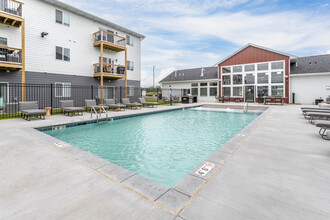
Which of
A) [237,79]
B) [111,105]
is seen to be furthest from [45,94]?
[237,79]

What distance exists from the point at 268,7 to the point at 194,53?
806 inches

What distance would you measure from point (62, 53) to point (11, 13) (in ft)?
12.4

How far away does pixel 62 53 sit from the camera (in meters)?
13.8

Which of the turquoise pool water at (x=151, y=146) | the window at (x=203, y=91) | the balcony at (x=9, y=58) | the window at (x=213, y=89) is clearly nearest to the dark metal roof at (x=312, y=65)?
the window at (x=213, y=89)

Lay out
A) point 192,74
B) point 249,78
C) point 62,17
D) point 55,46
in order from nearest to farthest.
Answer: point 55,46 < point 62,17 < point 249,78 < point 192,74

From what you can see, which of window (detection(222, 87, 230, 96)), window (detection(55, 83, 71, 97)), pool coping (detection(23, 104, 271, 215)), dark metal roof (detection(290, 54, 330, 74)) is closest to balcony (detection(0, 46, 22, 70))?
window (detection(55, 83, 71, 97))

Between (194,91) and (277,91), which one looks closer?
(277,91)

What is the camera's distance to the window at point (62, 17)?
44.2 ft

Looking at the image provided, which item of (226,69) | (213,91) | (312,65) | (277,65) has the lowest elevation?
(213,91)

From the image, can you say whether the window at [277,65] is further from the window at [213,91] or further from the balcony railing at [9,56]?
the balcony railing at [9,56]

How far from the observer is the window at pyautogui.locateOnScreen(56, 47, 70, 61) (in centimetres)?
1352

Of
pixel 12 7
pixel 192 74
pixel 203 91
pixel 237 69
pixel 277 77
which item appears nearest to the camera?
pixel 12 7

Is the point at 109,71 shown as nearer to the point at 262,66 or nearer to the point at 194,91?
the point at 194,91

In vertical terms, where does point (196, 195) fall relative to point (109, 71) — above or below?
below
